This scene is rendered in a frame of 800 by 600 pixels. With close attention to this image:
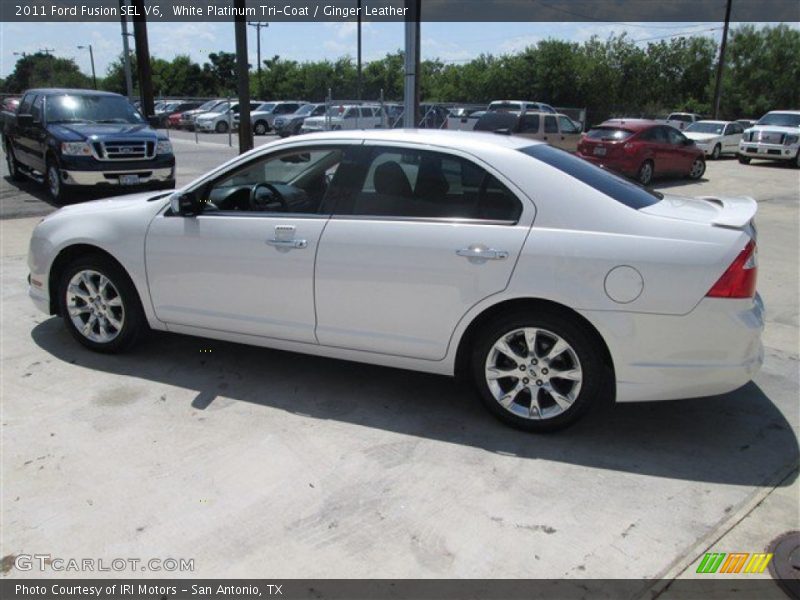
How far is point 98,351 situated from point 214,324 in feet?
3.44

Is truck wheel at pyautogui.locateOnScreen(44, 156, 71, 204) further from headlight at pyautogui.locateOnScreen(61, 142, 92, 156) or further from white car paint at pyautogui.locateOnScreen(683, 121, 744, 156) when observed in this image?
white car paint at pyautogui.locateOnScreen(683, 121, 744, 156)

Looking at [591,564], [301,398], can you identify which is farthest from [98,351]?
[591,564]

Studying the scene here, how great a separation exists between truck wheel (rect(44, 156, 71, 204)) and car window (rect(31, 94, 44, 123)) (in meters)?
0.91

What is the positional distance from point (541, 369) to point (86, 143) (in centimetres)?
978

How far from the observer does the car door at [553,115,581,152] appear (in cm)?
1941

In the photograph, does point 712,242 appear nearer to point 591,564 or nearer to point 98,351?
point 591,564

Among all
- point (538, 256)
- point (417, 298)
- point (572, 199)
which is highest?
point (572, 199)

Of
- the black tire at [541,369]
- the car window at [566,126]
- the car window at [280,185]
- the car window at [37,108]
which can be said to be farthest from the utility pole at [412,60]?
the car window at [566,126]

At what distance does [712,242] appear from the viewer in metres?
3.43

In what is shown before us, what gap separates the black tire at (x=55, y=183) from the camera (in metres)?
11.2

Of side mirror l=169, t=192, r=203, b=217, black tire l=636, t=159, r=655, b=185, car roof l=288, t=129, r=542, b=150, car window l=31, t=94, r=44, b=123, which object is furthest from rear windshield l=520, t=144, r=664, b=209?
black tire l=636, t=159, r=655, b=185

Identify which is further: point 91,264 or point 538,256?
point 91,264

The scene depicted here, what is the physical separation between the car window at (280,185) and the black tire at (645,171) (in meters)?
13.4

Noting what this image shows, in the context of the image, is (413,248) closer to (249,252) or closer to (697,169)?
(249,252)
